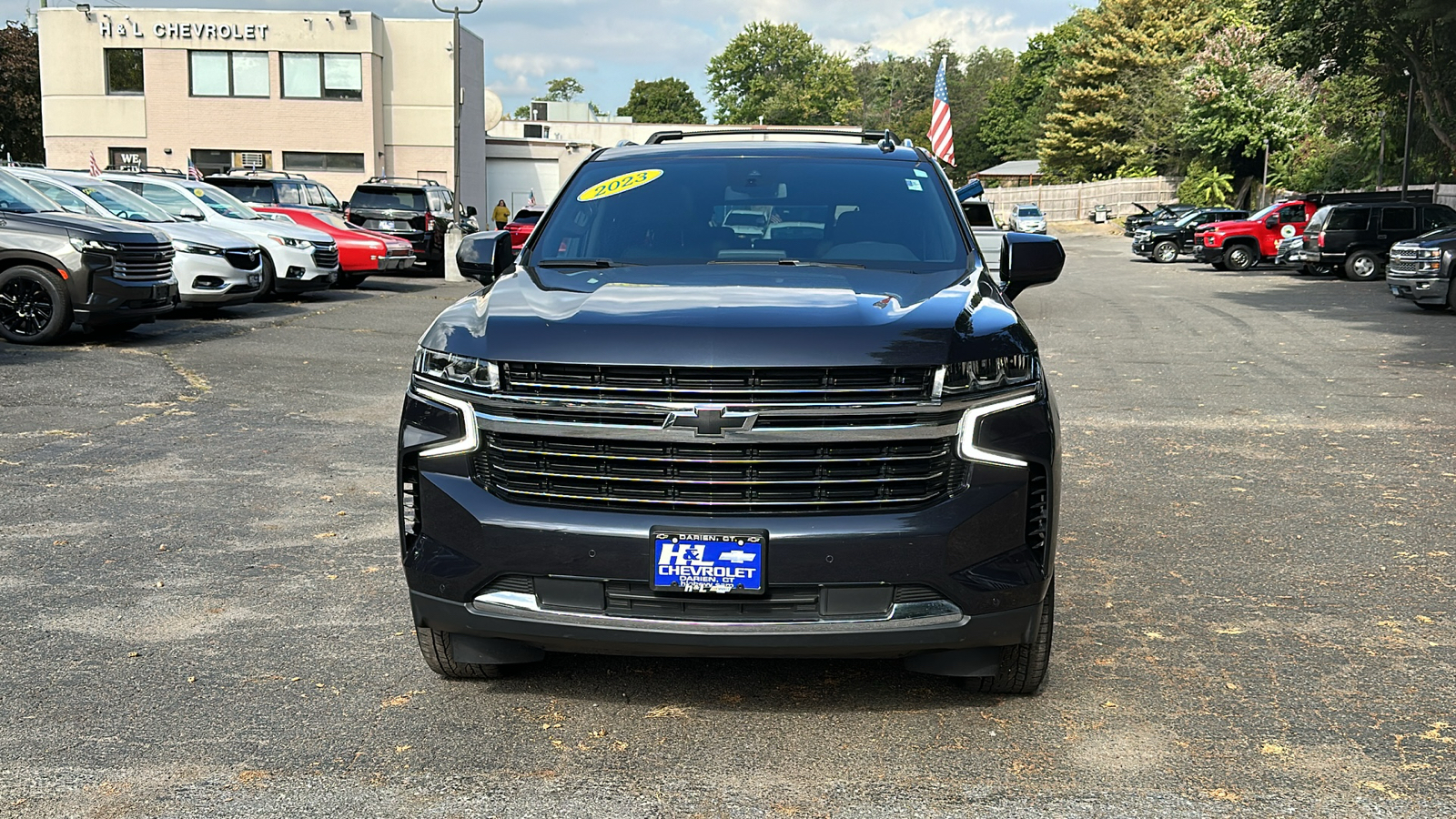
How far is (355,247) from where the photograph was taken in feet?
75.4

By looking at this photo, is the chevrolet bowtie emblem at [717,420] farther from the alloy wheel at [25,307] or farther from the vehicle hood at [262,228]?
the vehicle hood at [262,228]

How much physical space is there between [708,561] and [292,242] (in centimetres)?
1768

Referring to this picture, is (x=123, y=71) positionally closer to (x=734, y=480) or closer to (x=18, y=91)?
(x=18, y=91)

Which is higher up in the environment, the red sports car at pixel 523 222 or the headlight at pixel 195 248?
the red sports car at pixel 523 222

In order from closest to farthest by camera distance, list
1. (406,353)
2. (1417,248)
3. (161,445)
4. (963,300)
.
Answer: (963,300)
(161,445)
(406,353)
(1417,248)

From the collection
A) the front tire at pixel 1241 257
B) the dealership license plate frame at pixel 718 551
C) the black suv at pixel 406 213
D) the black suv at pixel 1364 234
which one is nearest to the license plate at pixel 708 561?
the dealership license plate frame at pixel 718 551

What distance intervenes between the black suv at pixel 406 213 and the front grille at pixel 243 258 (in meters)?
9.09

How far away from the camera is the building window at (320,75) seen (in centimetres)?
4962

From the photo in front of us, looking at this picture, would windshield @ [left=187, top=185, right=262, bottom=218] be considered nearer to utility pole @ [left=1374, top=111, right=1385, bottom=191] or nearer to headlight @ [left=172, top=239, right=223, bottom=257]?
headlight @ [left=172, top=239, right=223, bottom=257]

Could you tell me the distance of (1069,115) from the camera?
81.2 m

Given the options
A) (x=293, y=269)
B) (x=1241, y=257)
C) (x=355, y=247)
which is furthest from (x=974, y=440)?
(x=1241, y=257)

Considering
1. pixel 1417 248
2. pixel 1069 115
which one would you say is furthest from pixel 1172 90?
pixel 1417 248

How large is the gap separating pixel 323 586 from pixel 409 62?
158 ft

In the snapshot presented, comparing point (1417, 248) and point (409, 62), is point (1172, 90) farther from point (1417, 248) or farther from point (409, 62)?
point (1417, 248)
